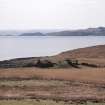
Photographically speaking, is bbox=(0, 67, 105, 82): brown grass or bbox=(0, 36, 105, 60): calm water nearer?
bbox=(0, 67, 105, 82): brown grass

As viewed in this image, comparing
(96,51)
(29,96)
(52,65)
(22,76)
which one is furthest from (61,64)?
(96,51)

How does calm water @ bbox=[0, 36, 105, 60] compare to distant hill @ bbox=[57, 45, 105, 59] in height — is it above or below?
below

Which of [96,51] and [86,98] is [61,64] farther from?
[96,51]

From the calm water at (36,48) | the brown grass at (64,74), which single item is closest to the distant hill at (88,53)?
the brown grass at (64,74)

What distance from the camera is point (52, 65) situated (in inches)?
1348

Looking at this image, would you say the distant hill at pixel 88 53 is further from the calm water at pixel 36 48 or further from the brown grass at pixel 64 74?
the calm water at pixel 36 48

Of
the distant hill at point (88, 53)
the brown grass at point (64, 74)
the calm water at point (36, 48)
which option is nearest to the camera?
the brown grass at point (64, 74)

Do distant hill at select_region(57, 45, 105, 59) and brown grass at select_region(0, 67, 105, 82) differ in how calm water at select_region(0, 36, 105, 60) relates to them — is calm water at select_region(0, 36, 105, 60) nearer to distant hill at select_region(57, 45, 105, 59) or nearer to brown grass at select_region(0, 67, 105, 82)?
distant hill at select_region(57, 45, 105, 59)

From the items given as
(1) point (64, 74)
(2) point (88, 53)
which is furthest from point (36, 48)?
(1) point (64, 74)

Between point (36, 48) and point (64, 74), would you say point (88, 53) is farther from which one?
point (36, 48)

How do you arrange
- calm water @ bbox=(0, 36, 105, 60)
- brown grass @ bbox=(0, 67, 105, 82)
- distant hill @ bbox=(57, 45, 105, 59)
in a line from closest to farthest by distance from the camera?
brown grass @ bbox=(0, 67, 105, 82), distant hill @ bbox=(57, 45, 105, 59), calm water @ bbox=(0, 36, 105, 60)

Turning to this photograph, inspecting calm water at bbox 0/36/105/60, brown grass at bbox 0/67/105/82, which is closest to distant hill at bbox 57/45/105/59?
brown grass at bbox 0/67/105/82

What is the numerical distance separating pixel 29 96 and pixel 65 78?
590cm

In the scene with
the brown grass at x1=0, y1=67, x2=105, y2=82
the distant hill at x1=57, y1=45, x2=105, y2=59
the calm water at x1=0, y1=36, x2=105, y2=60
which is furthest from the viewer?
the calm water at x1=0, y1=36, x2=105, y2=60
